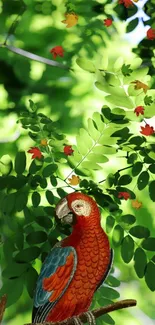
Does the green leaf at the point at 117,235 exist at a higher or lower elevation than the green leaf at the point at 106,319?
higher

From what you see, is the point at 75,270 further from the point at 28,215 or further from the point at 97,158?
the point at 97,158

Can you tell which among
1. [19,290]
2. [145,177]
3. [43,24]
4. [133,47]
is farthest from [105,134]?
[19,290]

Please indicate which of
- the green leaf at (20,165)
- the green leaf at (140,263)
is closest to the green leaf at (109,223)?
the green leaf at (140,263)

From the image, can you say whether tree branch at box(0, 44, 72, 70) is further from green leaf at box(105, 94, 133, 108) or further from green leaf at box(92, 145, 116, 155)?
green leaf at box(92, 145, 116, 155)

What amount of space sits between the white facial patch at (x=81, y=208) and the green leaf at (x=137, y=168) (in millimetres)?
217

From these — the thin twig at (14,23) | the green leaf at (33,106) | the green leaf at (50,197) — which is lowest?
the green leaf at (50,197)

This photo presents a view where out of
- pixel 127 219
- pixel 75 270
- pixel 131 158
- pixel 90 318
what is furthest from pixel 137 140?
pixel 90 318

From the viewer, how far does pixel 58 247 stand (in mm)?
1771

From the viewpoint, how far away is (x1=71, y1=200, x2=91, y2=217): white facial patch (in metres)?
1.80

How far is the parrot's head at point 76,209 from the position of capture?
1800mm

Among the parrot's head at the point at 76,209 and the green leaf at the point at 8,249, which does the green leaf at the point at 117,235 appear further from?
the green leaf at the point at 8,249

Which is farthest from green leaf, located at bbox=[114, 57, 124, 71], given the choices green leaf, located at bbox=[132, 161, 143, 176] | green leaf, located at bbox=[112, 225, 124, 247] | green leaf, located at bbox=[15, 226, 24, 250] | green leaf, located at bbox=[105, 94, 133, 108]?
green leaf, located at bbox=[15, 226, 24, 250]

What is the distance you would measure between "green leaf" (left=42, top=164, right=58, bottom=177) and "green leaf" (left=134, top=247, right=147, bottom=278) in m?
→ 0.38

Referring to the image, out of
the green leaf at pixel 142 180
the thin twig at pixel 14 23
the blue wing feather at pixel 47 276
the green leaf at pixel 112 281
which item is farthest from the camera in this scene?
the thin twig at pixel 14 23
